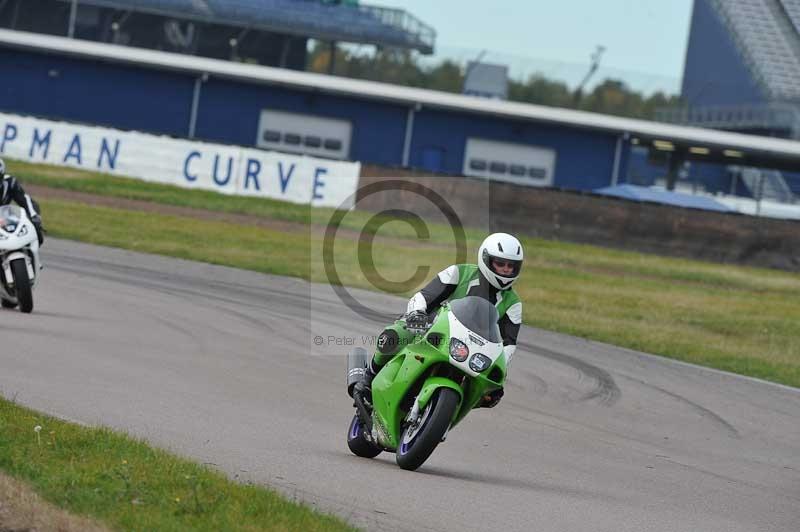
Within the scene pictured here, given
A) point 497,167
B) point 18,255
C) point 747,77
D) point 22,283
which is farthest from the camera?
point 747,77

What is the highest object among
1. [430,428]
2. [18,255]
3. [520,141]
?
[520,141]

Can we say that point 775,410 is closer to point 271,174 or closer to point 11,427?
point 11,427

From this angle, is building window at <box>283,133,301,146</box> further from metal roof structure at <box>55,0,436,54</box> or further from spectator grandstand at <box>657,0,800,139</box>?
spectator grandstand at <box>657,0,800,139</box>

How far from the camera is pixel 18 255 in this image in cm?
1363

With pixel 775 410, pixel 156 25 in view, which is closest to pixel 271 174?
pixel 775 410

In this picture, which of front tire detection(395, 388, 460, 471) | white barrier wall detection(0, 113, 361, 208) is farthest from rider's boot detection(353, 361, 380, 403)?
white barrier wall detection(0, 113, 361, 208)

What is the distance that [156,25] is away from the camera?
6700 centimetres

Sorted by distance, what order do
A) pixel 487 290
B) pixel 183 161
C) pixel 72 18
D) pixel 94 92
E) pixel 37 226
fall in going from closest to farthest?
pixel 487 290 → pixel 37 226 → pixel 183 161 → pixel 94 92 → pixel 72 18

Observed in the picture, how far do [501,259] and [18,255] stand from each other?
22.9 feet

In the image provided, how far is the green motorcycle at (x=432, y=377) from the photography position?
786 centimetres

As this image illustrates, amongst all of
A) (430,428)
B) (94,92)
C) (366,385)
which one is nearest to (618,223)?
(366,385)

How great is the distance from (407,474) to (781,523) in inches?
86.2

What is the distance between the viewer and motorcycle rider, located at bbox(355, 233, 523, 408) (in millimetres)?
8242

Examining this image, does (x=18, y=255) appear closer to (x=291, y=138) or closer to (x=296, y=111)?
(x=291, y=138)
